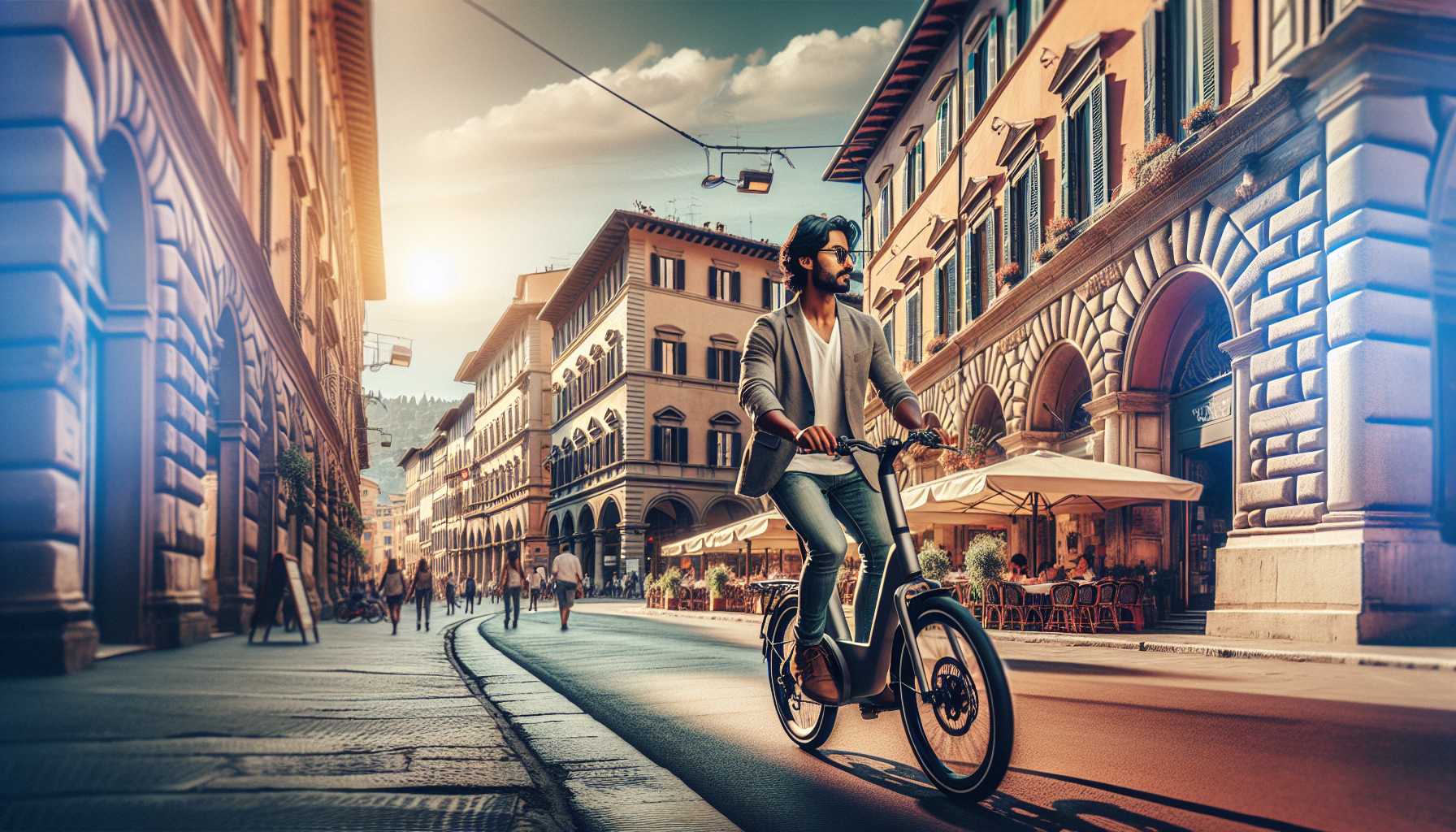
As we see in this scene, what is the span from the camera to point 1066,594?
15.5 metres

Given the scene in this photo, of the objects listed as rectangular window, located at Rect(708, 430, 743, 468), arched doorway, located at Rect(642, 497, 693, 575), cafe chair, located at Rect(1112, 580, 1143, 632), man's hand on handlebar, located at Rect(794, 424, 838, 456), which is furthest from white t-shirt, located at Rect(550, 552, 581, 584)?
rectangular window, located at Rect(708, 430, 743, 468)

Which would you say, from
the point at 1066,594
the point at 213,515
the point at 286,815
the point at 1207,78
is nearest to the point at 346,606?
the point at 213,515

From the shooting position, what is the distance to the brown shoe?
14.8 feet

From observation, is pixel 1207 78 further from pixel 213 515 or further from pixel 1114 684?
pixel 213 515

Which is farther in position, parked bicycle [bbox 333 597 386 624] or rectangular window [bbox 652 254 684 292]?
rectangular window [bbox 652 254 684 292]

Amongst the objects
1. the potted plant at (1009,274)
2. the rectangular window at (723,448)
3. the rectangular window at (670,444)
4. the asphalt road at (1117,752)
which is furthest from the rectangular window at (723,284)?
the asphalt road at (1117,752)

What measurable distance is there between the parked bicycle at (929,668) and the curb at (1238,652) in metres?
4.63

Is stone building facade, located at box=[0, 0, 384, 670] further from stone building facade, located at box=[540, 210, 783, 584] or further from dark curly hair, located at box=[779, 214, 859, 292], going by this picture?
stone building facade, located at box=[540, 210, 783, 584]

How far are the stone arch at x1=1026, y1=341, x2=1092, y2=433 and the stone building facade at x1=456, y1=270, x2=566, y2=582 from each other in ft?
134

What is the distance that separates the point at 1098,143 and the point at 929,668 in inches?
640

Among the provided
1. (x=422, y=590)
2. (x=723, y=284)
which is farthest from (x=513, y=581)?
(x=723, y=284)

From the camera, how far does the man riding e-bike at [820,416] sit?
4496 millimetres

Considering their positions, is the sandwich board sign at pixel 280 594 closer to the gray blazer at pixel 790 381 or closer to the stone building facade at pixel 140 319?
the stone building facade at pixel 140 319

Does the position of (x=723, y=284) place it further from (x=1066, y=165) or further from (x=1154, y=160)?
(x=1154, y=160)
